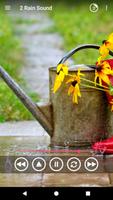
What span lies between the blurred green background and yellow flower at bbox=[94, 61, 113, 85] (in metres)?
0.41

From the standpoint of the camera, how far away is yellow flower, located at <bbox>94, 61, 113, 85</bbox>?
1425 millimetres

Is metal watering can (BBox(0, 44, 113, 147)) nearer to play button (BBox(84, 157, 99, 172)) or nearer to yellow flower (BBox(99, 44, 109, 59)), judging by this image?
yellow flower (BBox(99, 44, 109, 59))

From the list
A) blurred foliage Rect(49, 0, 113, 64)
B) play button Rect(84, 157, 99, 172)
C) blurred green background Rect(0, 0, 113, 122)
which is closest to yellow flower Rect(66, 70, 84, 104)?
play button Rect(84, 157, 99, 172)

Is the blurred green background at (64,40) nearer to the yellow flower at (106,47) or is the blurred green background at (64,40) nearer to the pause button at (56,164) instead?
the yellow flower at (106,47)

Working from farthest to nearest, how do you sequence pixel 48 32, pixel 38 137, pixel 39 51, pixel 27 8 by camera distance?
pixel 48 32
pixel 39 51
pixel 38 137
pixel 27 8

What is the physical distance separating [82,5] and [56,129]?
300 mm

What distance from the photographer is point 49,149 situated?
1.45 metres

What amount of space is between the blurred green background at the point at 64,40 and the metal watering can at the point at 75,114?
30 centimetres

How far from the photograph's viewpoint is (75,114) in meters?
1.50

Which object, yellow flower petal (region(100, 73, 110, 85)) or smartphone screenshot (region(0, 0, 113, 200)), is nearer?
smartphone screenshot (region(0, 0, 113, 200))

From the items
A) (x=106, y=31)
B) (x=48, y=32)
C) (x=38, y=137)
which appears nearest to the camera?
(x=38, y=137)
